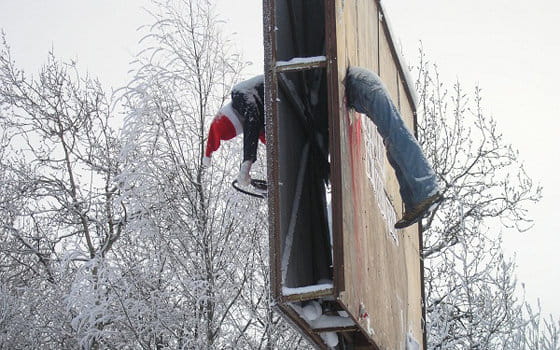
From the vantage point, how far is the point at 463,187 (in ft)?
55.8

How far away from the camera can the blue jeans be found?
4.75 meters

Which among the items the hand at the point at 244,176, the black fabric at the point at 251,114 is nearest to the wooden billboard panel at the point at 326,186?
the black fabric at the point at 251,114

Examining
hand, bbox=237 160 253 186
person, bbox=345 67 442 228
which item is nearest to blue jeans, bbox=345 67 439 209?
person, bbox=345 67 442 228

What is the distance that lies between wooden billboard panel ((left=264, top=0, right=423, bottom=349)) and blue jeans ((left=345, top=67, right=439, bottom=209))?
0.32 feet

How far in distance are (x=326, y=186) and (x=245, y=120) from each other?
0.69 meters

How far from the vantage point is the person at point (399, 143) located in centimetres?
473

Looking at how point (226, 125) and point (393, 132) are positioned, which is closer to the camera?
point (393, 132)

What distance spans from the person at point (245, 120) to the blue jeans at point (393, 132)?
836 millimetres

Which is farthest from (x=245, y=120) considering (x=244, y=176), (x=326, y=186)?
(x=326, y=186)

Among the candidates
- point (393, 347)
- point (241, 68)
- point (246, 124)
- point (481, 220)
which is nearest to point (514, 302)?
point (481, 220)

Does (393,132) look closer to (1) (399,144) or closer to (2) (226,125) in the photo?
A: (1) (399,144)

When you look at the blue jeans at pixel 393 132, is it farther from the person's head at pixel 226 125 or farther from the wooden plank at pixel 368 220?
the person's head at pixel 226 125

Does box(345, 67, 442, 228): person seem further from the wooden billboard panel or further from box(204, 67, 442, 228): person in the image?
the wooden billboard panel

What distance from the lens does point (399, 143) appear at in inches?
189
